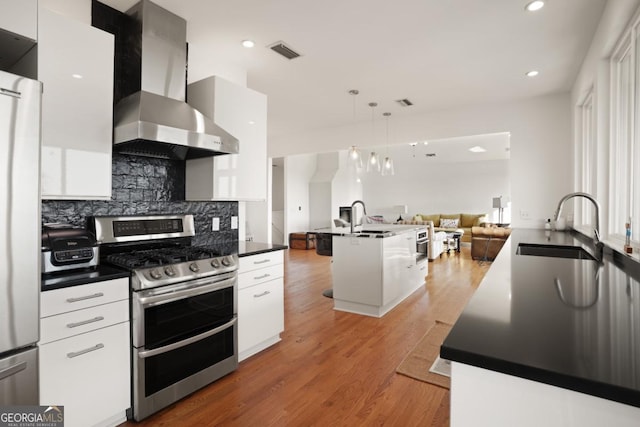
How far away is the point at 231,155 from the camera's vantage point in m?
2.79

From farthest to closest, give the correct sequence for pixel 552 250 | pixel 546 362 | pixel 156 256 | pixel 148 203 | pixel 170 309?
pixel 552 250 < pixel 148 203 < pixel 156 256 < pixel 170 309 < pixel 546 362

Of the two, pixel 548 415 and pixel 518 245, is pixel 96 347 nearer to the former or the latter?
pixel 548 415

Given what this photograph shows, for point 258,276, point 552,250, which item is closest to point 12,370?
point 258,276

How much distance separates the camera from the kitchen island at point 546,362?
1.98 ft

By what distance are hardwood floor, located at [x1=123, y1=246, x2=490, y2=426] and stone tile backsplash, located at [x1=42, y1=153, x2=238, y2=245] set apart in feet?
3.89

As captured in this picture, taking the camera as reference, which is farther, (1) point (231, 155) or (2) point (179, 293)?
(1) point (231, 155)

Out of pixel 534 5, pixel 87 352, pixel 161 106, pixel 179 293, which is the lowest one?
pixel 87 352

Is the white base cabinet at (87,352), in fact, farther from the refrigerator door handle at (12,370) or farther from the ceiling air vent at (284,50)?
the ceiling air vent at (284,50)

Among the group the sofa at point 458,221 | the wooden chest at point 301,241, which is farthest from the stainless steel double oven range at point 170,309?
the sofa at point 458,221

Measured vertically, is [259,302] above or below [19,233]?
below

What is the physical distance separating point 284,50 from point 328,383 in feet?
9.14

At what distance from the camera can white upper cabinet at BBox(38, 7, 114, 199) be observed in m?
1.86

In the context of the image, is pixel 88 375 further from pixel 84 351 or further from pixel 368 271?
pixel 368 271

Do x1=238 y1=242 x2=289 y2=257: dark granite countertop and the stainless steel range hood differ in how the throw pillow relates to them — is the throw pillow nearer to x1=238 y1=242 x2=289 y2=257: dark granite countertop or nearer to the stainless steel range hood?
x1=238 y1=242 x2=289 y2=257: dark granite countertop
